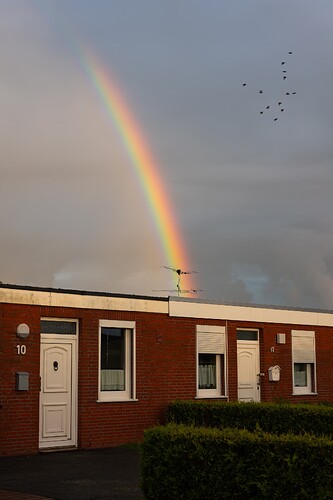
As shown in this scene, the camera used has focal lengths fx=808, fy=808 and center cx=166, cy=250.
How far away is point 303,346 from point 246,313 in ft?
8.72

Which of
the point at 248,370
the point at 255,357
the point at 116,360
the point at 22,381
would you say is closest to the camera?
the point at 22,381

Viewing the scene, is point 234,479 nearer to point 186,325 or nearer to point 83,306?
point 83,306

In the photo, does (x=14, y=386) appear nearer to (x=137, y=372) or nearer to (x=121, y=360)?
(x=121, y=360)

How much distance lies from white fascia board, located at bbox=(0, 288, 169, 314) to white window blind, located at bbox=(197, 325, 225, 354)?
142 cm

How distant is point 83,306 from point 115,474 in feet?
17.0

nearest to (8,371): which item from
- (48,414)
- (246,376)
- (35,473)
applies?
(48,414)

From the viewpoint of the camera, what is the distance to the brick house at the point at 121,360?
1675 centimetres

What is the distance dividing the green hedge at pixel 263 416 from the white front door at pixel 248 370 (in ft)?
10.4

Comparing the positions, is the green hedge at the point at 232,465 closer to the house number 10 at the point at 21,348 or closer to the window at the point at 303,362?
the house number 10 at the point at 21,348

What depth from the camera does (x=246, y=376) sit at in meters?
22.0

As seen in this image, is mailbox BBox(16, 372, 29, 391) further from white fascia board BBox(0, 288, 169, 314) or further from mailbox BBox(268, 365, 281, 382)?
mailbox BBox(268, 365, 281, 382)

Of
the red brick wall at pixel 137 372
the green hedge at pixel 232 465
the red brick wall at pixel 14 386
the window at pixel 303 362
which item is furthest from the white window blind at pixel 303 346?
the green hedge at pixel 232 465

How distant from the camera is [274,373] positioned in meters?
22.4

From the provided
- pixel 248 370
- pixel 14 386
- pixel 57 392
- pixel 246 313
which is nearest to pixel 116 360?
pixel 57 392
